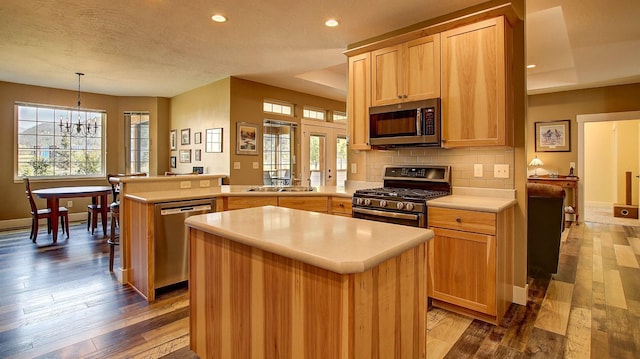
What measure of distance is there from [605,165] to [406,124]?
25.7 feet

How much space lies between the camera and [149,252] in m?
2.75

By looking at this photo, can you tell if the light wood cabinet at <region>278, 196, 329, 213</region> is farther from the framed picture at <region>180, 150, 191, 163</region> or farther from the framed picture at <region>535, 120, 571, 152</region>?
the framed picture at <region>535, 120, 571, 152</region>

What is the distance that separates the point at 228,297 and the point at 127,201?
209 centimetres

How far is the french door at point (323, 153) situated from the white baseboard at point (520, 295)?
12.4 ft

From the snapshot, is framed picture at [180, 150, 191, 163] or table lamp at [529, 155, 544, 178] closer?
framed picture at [180, 150, 191, 163]

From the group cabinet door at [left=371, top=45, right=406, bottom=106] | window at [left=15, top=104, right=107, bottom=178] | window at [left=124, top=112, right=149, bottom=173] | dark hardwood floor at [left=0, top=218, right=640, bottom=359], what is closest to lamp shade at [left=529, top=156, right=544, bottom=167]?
dark hardwood floor at [left=0, top=218, right=640, bottom=359]

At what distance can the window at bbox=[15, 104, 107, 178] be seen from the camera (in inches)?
233

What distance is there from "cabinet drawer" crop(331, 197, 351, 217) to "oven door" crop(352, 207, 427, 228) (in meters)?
0.20

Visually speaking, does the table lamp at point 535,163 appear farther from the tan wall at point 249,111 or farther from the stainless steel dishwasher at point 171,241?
the stainless steel dishwasher at point 171,241

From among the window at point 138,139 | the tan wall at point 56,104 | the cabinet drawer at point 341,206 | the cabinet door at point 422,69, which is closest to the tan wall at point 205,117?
the window at point 138,139

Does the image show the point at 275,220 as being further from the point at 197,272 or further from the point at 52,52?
the point at 52,52

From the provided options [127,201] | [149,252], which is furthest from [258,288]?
[127,201]

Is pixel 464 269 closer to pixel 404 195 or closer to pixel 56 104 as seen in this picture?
pixel 404 195

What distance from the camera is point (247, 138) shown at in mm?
5496
